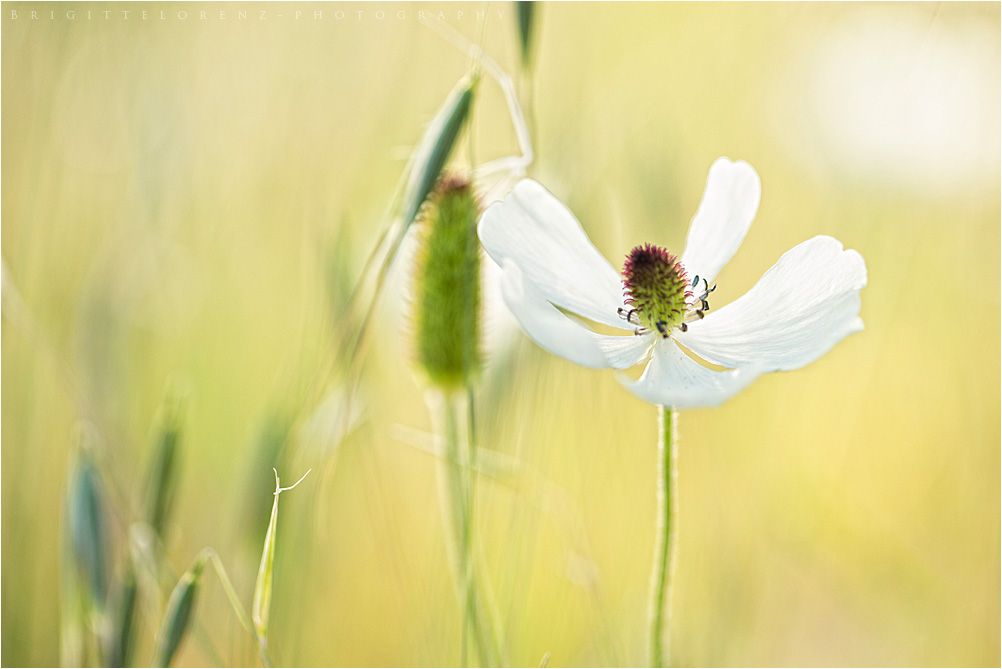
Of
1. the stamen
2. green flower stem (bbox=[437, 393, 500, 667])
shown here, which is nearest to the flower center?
the stamen

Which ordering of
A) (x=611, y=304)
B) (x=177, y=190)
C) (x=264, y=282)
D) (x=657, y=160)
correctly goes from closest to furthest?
(x=611, y=304), (x=657, y=160), (x=177, y=190), (x=264, y=282)

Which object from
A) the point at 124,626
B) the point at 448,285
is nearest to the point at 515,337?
the point at 448,285

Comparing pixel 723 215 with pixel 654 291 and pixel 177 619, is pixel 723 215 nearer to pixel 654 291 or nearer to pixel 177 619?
Answer: pixel 654 291

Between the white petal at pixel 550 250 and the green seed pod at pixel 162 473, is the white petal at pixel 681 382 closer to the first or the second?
the white petal at pixel 550 250

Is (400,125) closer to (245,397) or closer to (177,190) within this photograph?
(177,190)

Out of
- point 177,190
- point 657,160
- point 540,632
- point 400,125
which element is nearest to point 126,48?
point 177,190

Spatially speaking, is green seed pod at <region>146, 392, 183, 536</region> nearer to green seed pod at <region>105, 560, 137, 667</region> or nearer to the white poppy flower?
green seed pod at <region>105, 560, 137, 667</region>
